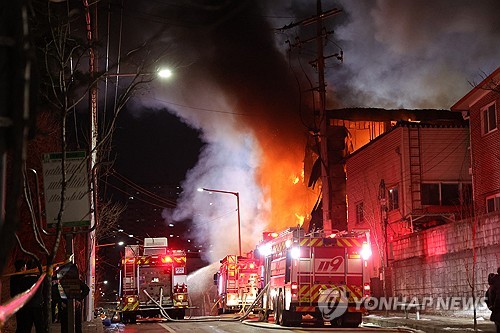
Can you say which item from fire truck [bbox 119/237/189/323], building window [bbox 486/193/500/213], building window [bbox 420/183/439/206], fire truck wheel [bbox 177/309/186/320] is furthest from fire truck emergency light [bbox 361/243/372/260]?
building window [bbox 420/183/439/206]

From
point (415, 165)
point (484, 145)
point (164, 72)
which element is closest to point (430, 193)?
point (415, 165)

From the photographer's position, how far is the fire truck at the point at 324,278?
19469 millimetres

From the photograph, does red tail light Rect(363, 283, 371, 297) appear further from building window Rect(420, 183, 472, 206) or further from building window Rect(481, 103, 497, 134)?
building window Rect(420, 183, 472, 206)

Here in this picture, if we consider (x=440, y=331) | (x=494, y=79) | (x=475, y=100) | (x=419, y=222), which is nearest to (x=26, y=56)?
(x=440, y=331)

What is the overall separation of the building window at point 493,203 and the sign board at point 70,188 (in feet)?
59.4

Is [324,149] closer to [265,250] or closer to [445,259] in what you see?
[265,250]

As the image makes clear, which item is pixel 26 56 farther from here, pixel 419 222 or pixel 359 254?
pixel 419 222

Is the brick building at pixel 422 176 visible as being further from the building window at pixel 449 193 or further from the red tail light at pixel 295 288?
the red tail light at pixel 295 288

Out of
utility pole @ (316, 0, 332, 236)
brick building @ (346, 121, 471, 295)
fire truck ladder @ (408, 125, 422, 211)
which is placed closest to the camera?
brick building @ (346, 121, 471, 295)

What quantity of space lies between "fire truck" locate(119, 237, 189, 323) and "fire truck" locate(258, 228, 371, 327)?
8174 millimetres

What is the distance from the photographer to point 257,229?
175 ft

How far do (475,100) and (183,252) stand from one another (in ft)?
41.0

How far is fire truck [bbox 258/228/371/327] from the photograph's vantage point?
63.9 feet

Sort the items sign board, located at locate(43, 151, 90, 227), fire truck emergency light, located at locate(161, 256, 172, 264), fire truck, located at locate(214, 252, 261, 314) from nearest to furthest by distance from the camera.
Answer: sign board, located at locate(43, 151, 90, 227) → fire truck emergency light, located at locate(161, 256, 172, 264) → fire truck, located at locate(214, 252, 261, 314)
